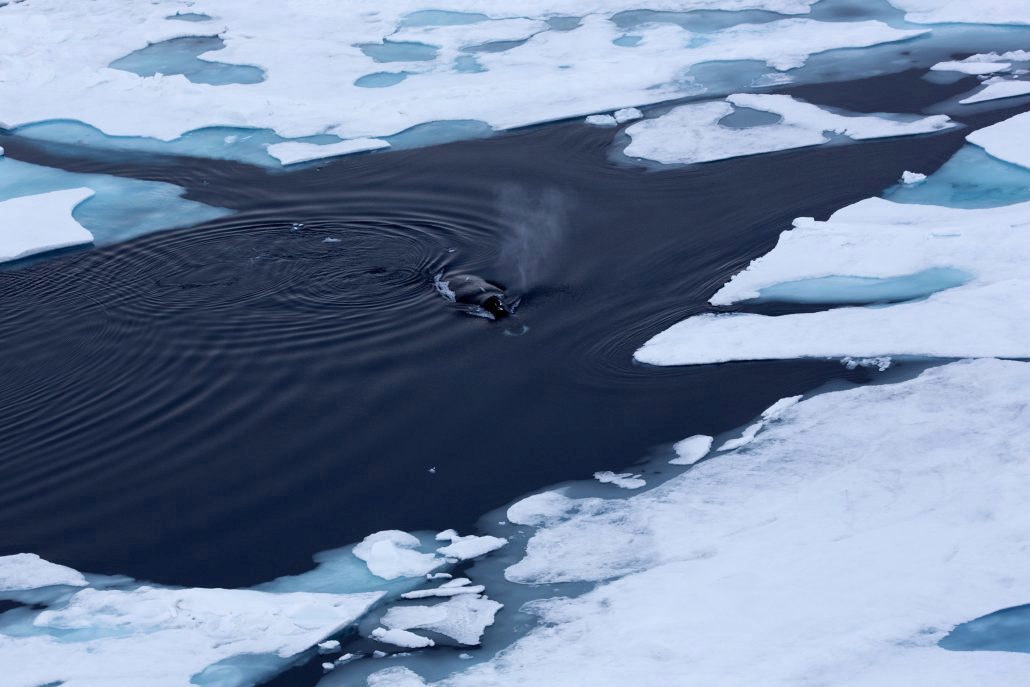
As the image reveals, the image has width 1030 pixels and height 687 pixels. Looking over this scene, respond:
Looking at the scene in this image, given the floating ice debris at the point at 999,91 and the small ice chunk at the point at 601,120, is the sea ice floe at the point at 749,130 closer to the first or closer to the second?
the small ice chunk at the point at 601,120

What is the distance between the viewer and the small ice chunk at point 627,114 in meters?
10.8

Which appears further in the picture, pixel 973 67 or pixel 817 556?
pixel 973 67

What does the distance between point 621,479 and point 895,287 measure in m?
2.71

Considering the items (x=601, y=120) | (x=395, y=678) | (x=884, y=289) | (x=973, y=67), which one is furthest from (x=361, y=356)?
(x=973, y=67)

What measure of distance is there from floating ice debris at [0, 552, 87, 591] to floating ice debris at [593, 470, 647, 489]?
2759 mm

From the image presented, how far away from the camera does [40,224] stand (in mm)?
9422

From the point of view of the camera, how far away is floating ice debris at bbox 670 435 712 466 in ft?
19.8

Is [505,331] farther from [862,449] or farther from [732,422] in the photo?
[862,449]

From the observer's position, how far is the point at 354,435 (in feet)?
21.6

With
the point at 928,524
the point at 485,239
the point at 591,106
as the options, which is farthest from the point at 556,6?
the point at 928,524

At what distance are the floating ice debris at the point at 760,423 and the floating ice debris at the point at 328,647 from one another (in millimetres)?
2398

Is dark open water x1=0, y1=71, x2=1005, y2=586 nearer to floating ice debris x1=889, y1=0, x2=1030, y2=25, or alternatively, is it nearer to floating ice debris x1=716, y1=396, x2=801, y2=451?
floating ice debris x1=716, y1=396, x2=801, y2=451

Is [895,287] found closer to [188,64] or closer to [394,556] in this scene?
[394,556]

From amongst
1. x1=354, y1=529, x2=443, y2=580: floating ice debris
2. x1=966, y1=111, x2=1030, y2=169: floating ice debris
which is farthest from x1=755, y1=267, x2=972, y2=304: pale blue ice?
x1=354, y1=529, x2=443, y2=580: floating ice debris
